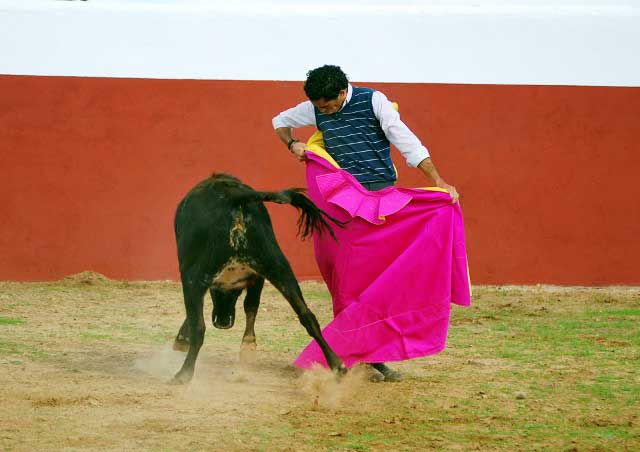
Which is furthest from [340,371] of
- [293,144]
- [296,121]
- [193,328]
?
[296,121]

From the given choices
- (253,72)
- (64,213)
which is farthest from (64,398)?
(253,72)

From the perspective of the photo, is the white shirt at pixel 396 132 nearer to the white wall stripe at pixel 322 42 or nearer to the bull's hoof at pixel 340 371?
the bull's hoof at pixel 340 371

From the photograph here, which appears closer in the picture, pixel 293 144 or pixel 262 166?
pixel 293 144

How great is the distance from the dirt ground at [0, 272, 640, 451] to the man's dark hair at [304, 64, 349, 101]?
144 centimetres

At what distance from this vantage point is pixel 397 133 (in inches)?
212

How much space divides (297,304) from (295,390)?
439mm

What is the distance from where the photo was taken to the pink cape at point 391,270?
5.38 metres

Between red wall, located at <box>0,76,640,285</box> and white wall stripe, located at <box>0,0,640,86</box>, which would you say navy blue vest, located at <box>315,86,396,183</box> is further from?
white wall stripe, located at <box>0,0,640,86</box>

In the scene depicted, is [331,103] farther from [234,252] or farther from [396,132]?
[234,252]

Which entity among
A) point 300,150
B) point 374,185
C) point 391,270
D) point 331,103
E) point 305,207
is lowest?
point 391,270

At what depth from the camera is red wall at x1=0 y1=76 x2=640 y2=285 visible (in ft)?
32.5

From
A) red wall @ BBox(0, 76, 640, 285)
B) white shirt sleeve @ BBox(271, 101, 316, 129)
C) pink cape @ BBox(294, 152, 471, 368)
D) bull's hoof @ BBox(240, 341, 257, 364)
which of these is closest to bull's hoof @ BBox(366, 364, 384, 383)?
pink cape @ BBox(294, 152, 471, 368)

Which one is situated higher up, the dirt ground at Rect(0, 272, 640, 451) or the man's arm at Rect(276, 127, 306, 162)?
the man's arm at Rect(276, 127, 306, 162)

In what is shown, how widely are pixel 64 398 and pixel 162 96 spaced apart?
562 centimetres
